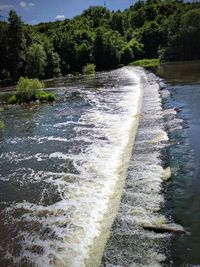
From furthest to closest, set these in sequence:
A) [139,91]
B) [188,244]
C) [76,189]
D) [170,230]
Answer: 1. [139,91]
2. [76,189]
3. [170,230]
4. [188,244]

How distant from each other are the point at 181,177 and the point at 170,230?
4.55m

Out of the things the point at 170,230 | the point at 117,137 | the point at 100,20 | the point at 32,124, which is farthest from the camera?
the point at 100,20

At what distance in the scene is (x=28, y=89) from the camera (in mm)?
44219

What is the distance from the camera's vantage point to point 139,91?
42.0 meters

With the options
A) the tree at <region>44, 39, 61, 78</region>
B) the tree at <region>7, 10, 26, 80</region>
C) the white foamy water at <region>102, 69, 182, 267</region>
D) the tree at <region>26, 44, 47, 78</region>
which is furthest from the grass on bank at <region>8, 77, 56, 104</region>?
the tree at <region>44, 39, 61, 78</region>

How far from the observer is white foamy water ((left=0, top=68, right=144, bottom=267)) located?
11336 mm

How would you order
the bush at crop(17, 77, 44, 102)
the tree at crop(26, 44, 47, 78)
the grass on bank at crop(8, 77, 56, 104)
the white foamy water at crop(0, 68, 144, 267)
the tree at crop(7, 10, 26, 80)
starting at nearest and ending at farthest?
the white foamy water at crop(0, 68, 144, 267) < the grass on bank at crop(8, 77, 56, 104) < the bush at crop(17, 77, 44, 102) < the tree at crop(26, 44, 47, 78) < the tree at crop(7, 10, 26, 80)

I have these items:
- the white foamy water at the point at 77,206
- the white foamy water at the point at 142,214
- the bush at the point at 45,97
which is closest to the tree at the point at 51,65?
the bush at the point at 45,97

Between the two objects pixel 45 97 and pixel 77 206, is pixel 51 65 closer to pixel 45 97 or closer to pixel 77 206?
pixel 45 97

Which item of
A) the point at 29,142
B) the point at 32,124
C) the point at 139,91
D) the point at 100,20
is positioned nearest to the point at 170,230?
the point at 29,142

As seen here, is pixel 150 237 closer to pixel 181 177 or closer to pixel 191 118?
pixel 181 177

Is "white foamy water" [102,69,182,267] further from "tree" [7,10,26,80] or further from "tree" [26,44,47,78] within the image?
"tree" [7,10,26,80]

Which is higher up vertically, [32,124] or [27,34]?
[27,34]

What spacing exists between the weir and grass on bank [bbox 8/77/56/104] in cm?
1406
